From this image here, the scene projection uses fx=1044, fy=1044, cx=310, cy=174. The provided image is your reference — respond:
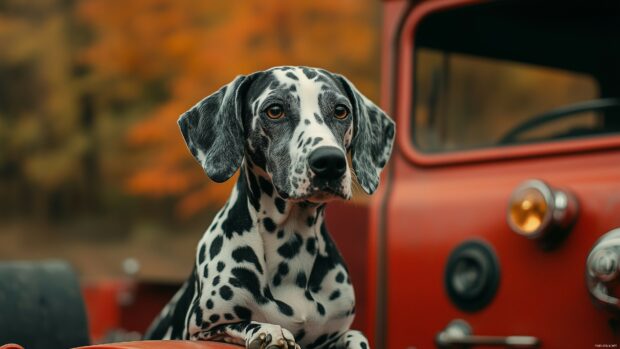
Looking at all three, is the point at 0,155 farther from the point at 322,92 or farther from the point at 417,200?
the point at 322,92

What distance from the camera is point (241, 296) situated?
225cm

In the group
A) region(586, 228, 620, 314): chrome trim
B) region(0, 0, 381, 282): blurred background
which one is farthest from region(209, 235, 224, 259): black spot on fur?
region(0, 0, 381, 282): blurred background

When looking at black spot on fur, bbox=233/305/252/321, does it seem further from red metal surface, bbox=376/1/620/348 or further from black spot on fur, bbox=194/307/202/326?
red metal surface, bbox=376/1/620/348

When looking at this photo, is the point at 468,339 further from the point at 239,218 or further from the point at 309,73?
the point at 309,73

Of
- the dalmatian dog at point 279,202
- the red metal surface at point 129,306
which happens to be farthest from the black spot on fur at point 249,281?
the red metal surface at point 129,306

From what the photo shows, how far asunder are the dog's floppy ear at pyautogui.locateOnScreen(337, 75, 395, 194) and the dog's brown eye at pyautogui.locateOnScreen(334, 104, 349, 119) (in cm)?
8

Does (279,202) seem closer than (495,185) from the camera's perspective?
Yes

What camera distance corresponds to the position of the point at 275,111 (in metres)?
2.28

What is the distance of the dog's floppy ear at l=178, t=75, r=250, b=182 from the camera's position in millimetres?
2295

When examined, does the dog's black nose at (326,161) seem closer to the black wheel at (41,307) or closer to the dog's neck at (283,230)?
the dog's neck at (283,230)

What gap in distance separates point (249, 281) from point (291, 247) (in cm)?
13

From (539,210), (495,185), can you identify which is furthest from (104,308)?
(539,210)

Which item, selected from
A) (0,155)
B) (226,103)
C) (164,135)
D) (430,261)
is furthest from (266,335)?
(0,155)

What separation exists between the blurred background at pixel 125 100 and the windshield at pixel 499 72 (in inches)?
273
